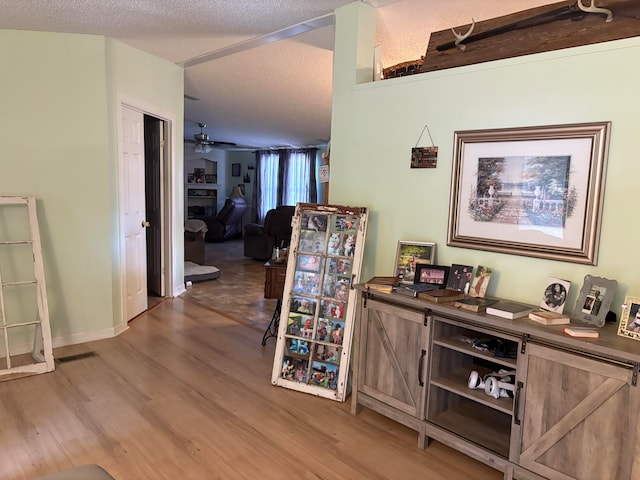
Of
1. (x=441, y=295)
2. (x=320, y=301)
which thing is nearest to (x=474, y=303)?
(x=441, y=295)

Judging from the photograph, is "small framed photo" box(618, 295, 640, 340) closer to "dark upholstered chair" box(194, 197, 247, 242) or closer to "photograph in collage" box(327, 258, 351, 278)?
"photograph in collage" box(327, 258, 351, 278)

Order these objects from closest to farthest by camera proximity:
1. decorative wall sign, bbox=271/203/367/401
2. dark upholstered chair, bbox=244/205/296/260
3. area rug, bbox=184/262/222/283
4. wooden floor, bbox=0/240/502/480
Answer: wooden floor, bbox=0/240/502/480 < decorative wall sign, bbox=271/203/367/401 < area rug, bbox=184/262/222/283 < dark upholstered chair, bbox=244/205/296/260

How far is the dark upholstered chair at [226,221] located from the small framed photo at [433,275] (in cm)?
806

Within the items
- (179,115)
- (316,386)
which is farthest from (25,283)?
(179,115)

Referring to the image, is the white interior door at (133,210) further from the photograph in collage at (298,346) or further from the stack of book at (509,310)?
the stack of book at (509,310)

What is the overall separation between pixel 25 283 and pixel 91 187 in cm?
90

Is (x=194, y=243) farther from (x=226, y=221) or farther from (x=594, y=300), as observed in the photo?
(x=594, y=300)

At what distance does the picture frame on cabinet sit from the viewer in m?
2.02

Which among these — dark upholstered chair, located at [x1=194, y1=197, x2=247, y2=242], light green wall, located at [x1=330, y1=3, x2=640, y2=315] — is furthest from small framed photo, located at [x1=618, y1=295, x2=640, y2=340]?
dark upholstered chair, located at [x1=194, y1=197, x2=247, y2=242]

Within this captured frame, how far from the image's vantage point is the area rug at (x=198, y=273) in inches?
232

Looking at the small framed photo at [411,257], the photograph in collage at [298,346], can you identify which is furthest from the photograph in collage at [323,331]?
the small framed photo at [411,257]

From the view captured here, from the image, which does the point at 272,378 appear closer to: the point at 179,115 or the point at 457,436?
the point at 457,436

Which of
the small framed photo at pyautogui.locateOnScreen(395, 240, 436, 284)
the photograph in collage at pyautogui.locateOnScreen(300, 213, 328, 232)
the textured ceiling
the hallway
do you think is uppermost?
the textured ceiling

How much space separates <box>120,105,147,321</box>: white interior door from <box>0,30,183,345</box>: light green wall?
0.69 feet
